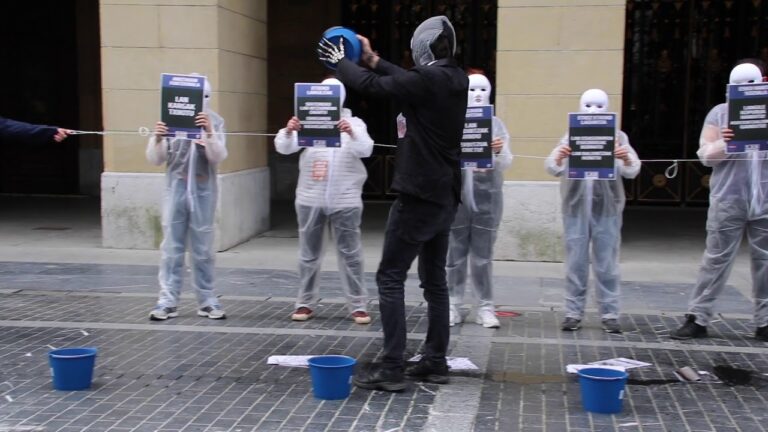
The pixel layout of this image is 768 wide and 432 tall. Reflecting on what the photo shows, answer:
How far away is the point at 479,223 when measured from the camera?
21.8 ft

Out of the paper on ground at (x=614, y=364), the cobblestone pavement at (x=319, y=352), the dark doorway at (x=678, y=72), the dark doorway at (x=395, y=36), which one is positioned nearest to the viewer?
the cobblestone pavement at (x=319, y=352)

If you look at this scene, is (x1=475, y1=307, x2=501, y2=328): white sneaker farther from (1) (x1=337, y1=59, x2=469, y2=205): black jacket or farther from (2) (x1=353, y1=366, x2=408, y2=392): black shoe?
(1) (x1=337, y1=59, x2=469, y2=205): black jacket

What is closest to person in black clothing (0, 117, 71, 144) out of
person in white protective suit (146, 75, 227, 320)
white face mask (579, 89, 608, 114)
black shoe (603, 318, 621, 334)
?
person in white protective suit (146, 75, 227, 320)

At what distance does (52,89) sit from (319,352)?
10.9m

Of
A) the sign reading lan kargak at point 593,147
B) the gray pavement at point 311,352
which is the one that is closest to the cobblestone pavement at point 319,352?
the gray pavement at point 311,352

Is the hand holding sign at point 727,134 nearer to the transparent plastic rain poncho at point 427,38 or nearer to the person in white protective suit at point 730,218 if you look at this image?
the person in white protective suit at point 730,218

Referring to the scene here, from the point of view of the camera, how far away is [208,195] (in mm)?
6852

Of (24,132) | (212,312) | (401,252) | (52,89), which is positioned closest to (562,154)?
(401,252)

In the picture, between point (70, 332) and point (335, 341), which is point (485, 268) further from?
point (70, 332)

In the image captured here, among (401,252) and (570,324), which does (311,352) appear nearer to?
(401,252)

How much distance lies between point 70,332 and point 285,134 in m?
2.21

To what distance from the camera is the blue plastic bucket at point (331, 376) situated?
492cm

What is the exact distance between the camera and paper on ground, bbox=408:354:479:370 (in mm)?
5652

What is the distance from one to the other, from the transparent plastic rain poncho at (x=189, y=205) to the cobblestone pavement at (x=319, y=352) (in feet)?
1.02
